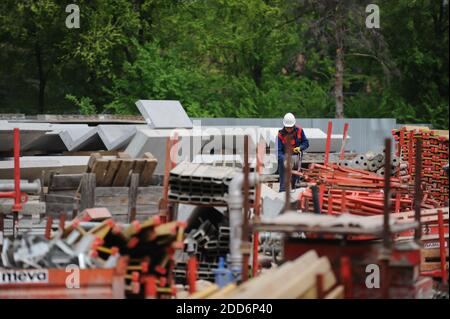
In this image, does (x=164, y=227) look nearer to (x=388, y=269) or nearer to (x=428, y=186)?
(x=388, y=269)

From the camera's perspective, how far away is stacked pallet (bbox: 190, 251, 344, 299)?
787 cm

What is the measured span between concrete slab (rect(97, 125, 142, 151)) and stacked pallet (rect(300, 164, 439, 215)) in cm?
427

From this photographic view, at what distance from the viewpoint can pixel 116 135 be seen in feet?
71.9

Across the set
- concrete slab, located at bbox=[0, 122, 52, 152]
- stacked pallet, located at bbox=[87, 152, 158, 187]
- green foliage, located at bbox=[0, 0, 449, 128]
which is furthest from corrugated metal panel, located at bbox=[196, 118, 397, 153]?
stacked pallet, located at bbox=[87, 152, 158, 187]

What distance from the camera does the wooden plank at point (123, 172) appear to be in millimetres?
15048

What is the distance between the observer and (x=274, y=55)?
175ft

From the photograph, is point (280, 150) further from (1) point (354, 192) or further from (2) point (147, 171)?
(2) point (147, 171)

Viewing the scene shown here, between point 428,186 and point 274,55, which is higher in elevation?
point 274,55

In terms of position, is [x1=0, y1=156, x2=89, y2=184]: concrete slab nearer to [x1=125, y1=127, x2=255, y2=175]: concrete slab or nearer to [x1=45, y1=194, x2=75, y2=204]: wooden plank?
[x1=125, y1=127, x2=255, y2=175]: concrete slab

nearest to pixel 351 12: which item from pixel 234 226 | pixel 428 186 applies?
pixel 428 186

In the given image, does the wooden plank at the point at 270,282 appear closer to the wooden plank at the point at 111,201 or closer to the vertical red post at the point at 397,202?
the wooden plank at the point at 111,201

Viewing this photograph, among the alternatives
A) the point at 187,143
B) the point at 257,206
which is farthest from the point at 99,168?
the point at 187,143

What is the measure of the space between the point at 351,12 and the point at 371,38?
1774 mm

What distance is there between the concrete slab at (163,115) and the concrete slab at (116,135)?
17.1 inches
